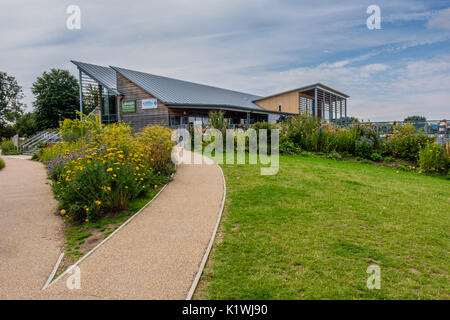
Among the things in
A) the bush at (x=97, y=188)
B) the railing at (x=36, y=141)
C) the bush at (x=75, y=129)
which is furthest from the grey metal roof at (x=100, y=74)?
the bush at (x=97, y=188)

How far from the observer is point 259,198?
21.5 ft

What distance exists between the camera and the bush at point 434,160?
11094mm

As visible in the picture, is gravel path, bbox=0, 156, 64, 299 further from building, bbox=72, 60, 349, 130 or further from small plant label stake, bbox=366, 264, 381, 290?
building, bbox=72, 60, 349, 130

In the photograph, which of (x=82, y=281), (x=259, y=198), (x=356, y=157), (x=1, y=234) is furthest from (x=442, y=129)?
(x=1, y=234)

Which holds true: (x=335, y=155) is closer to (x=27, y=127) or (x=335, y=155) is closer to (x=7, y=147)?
(x=7, y=147)

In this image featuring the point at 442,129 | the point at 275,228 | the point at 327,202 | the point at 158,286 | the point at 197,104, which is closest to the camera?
the point at 158,286

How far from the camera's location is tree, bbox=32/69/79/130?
40812 millimetres

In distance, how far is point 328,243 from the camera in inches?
168

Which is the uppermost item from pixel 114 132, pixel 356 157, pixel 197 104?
pixel 197 104

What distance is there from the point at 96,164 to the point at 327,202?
204 inches

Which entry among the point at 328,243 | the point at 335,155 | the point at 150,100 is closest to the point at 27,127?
the point at 150,100

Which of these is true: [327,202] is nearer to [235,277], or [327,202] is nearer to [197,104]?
[235,277]

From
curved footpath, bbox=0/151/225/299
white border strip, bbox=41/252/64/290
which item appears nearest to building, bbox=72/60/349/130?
curved footpath, bbox=0/151/225/299

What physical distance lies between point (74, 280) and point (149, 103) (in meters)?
22.2
